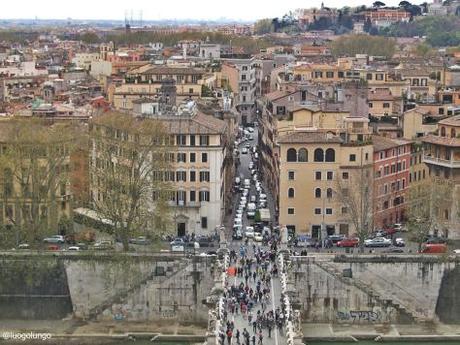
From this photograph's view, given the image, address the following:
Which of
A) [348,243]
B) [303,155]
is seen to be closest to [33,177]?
[303,155]

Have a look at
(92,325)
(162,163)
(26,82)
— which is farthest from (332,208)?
(26,82)

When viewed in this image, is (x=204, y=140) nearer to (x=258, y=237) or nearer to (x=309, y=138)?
(x=309, y=138)

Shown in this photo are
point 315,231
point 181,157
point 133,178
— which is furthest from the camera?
point 315,231

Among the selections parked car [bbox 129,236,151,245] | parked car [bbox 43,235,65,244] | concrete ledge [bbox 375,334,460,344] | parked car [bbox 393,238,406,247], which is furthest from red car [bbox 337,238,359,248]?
parked car [bbox 43,235,65,244]

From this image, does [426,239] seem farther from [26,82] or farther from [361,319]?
[26,82]

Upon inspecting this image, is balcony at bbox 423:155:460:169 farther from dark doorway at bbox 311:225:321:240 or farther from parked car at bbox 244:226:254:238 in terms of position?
parked car at bbox 244:226:254:238

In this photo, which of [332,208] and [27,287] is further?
[332,208]
